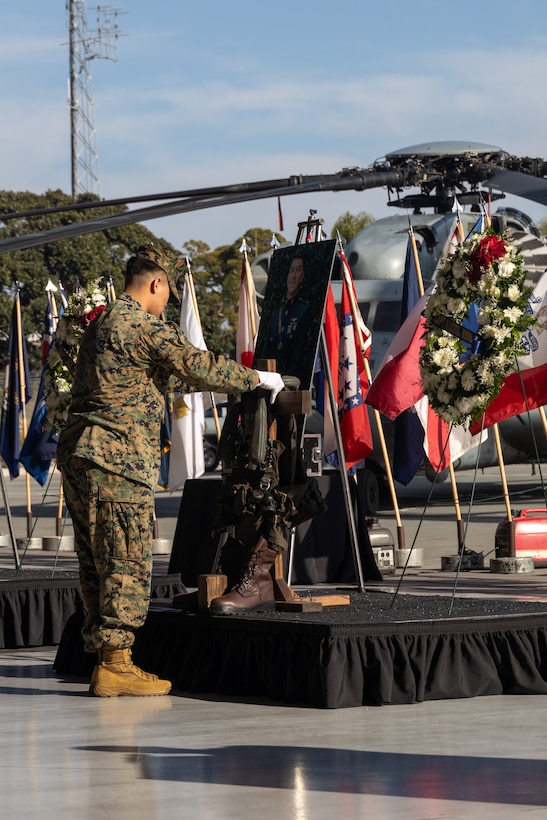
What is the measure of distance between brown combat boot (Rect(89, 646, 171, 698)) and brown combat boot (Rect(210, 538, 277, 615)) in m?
0.48

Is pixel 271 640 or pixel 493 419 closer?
pixel 271 640

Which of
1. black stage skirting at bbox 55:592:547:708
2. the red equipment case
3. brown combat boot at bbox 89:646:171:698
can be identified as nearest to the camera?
black stage skirting at bbox 55:592:547:708

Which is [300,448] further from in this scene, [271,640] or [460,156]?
[460,156]

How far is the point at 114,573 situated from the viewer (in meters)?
6.88

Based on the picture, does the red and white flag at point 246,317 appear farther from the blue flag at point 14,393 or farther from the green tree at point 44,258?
the green tree at point 44,258

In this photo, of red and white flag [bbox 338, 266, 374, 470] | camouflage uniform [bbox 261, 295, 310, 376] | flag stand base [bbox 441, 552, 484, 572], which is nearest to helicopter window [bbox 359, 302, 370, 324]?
red and white flag [bbox 338, 266, 374, 470]

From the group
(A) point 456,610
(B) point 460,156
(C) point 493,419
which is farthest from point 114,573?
(B) point 460,156

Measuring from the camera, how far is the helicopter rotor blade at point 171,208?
24.6 ft

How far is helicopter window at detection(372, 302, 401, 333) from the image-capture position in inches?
795

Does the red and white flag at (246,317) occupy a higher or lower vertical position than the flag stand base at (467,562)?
higher

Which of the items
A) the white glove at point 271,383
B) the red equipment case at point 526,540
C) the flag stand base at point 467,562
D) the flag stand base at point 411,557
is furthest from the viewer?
the flag stand base at point 411,557

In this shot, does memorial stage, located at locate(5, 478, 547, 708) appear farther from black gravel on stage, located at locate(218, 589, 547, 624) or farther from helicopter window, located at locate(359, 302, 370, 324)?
helicopter window, located at locate(359, 302, 370, 324)

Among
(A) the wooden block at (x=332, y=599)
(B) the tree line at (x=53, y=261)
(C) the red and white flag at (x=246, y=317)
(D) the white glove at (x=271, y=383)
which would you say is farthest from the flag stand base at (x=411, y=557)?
(B) the tree line at (x=53, y=261)

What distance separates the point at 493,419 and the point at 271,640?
539cm
